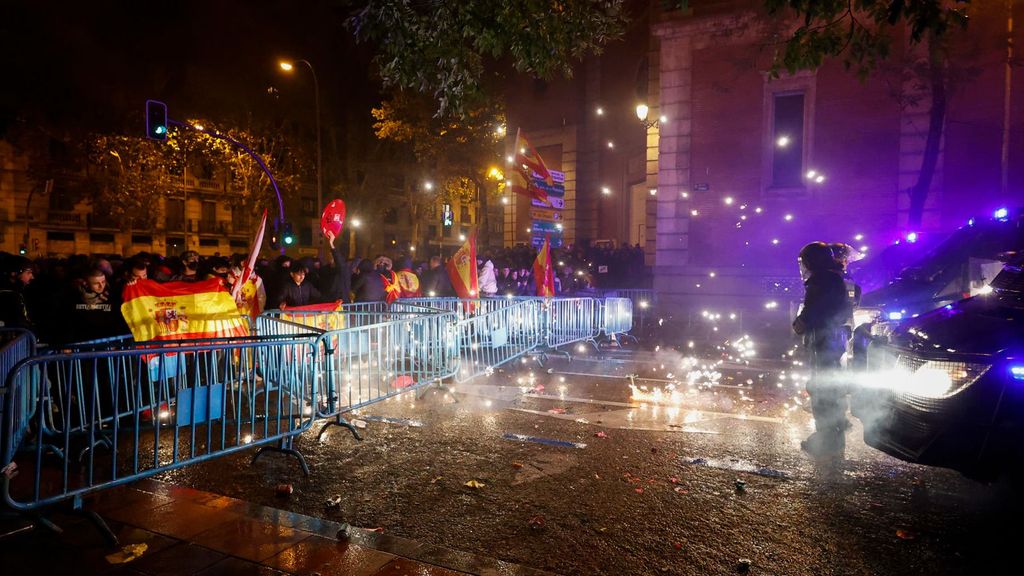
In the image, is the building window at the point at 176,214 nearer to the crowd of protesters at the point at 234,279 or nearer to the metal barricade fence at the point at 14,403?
the crowd of protesters at the point at 234,279

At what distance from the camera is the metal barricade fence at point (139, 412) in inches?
147

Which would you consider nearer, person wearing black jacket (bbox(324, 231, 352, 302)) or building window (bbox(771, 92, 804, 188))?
person wearing black jacket (bbox(324, 231, 352, 302))

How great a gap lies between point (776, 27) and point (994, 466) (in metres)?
15.6

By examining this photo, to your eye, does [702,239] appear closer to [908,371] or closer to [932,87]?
[932,87]

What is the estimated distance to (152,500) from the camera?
4512 mm

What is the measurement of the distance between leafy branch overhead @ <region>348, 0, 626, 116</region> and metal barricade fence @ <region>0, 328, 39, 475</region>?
13.0 feet

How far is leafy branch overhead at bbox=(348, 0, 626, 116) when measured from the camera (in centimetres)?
566

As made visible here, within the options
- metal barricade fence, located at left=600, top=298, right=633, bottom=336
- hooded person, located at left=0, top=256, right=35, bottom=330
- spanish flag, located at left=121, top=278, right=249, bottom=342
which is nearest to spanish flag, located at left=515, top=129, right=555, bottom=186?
metal barricade fence, located at left=600, top=298, right=633, bottom=336

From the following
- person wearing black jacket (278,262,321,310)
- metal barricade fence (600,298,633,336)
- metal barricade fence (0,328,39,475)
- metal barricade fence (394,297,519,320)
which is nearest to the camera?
metal barricade fence (0,328,39,475)

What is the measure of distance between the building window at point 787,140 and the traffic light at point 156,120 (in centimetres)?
1639

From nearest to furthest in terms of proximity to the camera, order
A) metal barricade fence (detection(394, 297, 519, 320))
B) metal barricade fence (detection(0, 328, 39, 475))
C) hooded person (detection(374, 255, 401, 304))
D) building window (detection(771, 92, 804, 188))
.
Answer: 1. metal barricade fence (detection(0, 328, 39, 475))
2. metal barricade fence (detection(394, 297, 519, 320))
3. hooded person (detection(374, 255, 401, 304))
4. building window (detection(771, 92, 804, 188))

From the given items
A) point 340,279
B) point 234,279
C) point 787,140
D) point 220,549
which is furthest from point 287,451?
point 787,140

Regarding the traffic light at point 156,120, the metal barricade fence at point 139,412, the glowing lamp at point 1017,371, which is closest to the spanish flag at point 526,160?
the metal barricade fence at point 139,412

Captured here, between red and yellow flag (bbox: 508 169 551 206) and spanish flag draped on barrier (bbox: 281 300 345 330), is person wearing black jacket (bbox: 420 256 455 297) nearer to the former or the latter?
red and yellow flag (bbox: 508 169 551 206)
